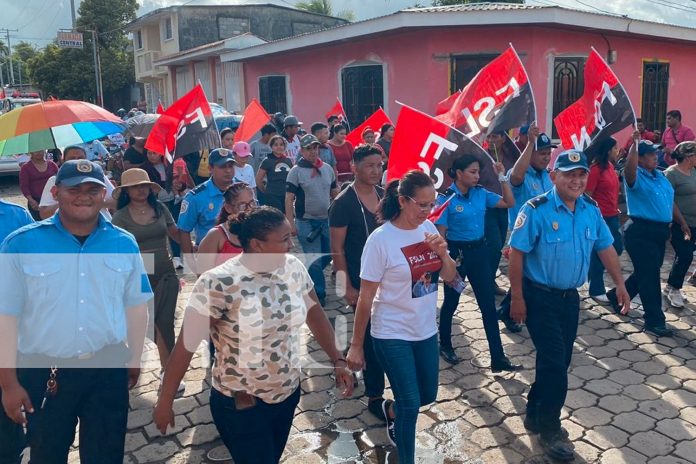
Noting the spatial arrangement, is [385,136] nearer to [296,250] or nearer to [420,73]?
[296,250]

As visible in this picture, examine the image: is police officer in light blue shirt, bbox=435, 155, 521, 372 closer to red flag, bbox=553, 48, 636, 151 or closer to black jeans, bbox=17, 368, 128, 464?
red flag, bbox=553, 48, 636, 151

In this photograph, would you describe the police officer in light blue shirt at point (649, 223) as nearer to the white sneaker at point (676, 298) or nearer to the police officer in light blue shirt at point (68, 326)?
the white sneaker at point (676, 298)

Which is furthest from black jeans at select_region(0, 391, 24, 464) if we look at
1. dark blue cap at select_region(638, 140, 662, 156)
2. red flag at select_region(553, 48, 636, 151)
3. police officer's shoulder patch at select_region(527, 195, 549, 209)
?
dark blue cap at select_region(638, 140, 662, 156)

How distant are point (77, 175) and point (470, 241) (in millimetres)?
3212

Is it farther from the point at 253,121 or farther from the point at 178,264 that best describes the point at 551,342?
the point at 253,121

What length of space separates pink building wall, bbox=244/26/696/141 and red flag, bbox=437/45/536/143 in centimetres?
704

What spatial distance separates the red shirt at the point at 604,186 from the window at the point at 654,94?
366 inches

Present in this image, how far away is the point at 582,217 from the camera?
13.4 feet

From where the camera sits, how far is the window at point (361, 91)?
14.1 m

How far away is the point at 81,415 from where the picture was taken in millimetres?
3033

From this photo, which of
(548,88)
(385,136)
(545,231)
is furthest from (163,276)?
(548,88)

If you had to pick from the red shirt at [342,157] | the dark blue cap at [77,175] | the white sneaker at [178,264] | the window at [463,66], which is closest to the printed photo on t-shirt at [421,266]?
the dark blue cap at [77,175]

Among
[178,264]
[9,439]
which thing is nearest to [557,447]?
[9,439]

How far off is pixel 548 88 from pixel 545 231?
9620mm
